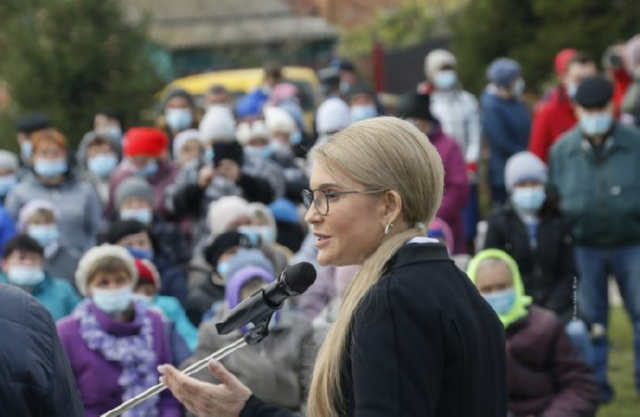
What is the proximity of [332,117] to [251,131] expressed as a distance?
28.6 inches

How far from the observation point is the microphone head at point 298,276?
3.67m

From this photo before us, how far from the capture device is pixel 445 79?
13.1m

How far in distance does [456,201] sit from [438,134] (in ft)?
1.98

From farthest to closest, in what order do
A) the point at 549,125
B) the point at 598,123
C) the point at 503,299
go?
1. the point at 549,125
2. the point at 598,123
3. the point at 503,299

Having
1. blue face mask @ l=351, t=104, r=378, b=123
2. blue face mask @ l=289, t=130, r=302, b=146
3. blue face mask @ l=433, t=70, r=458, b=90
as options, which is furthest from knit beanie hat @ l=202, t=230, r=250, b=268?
blue face mask @ l=351, t=104, r=378, b=123

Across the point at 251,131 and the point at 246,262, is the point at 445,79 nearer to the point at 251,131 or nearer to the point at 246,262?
the point at 251,131

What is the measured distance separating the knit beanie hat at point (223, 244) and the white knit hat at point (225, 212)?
1.73ft

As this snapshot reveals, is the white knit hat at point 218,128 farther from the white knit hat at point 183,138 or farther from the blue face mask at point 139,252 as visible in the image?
the white knit hat at point 183,138

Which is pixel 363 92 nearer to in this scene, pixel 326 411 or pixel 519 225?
pixel 519 225

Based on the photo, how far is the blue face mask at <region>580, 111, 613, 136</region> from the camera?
33.2ft

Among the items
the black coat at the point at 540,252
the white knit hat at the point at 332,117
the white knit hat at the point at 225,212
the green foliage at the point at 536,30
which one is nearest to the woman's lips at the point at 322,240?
the white knit hat at the point at 225,212

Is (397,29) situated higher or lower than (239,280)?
higher

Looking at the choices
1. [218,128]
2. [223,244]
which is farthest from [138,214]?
[223,244]

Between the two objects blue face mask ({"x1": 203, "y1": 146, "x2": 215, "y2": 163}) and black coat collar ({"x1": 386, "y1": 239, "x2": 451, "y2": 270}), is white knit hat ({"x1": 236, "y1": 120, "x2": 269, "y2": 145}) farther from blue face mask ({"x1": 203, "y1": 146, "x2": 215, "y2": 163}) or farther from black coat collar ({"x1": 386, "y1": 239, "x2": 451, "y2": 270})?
black coat collar ({"x1": 386, "y1": 239, "x2": 451, "y2": 270})
